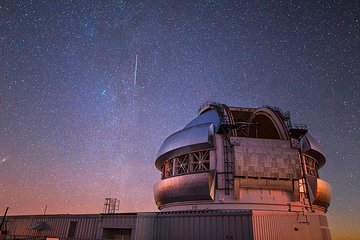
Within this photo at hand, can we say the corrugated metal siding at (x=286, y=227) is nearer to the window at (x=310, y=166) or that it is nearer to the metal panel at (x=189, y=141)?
the metal panel at (x=189, y=141)

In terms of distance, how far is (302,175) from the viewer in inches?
1075

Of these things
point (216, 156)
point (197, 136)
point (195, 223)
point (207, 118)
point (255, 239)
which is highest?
point (207, 118)

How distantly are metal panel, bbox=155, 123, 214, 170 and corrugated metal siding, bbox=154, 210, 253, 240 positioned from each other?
9.93 m

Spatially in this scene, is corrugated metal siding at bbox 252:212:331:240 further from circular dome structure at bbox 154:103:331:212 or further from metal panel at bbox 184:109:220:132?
metal panel at bbox 184:109:220:132

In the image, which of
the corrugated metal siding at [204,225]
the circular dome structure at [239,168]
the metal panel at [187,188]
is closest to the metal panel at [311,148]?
the circular dome structure at [239,168]

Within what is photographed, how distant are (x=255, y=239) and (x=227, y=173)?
10.5 metres

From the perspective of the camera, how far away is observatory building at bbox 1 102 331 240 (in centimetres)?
1780

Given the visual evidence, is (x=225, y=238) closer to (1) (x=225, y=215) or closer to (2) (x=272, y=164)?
(1) (x=225, y=215)

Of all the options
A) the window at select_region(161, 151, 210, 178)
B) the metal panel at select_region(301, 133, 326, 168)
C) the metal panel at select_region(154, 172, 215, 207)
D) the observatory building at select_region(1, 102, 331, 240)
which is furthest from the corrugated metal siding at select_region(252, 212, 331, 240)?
the metal panel at select_region(301, 133, 326, 168)

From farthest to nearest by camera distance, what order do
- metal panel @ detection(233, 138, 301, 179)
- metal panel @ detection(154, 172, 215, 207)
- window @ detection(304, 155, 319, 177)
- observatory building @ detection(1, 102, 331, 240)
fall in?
1. window @ detection(304, 155, 319, 177)
2. metal panel @ detection(154, 172, 215, 207)
3. metal panel @ detection(233, 138, 301, 179)
4. observatory building @ detection(1, 102, 331, 240)

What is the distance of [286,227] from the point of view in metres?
17.6

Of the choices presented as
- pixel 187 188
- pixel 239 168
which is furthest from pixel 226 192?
pixel 187 188

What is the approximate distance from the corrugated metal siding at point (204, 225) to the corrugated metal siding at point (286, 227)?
2.52 ft

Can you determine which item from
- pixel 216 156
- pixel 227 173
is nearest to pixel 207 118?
pixel 216 156
